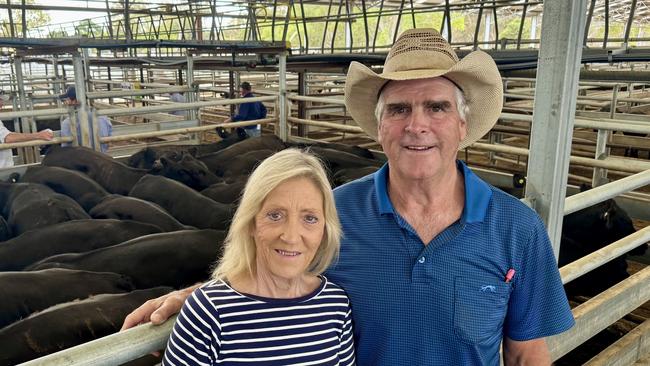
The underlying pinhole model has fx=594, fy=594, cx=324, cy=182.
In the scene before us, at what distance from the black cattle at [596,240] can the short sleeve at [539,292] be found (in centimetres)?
267

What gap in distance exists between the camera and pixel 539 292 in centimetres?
175

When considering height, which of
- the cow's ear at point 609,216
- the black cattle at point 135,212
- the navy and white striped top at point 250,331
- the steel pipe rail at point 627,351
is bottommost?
the steel pipe rail at point 627,351

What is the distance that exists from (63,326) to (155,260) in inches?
41.9

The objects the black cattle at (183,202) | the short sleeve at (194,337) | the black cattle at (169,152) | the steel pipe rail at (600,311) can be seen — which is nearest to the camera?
the short sleeve at (194,337)

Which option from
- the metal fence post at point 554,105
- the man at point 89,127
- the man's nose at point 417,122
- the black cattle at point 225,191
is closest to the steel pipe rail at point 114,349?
the man's nose at point 417,122

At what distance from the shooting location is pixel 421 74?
1.70 meters

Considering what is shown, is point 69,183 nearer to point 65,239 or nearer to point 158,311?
point 65,239

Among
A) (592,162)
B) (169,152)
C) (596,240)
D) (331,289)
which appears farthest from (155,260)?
(592,162)

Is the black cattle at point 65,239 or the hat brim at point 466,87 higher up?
the hat brim at point 466,87

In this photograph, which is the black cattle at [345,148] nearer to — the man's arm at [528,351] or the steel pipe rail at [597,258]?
the steel pipe rail at [597,258]

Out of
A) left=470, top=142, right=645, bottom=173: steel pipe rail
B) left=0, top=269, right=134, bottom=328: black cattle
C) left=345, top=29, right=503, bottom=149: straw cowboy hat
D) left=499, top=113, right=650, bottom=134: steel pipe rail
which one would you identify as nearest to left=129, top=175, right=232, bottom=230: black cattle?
left=0, top=269, right=134, bottom=328: black cattle

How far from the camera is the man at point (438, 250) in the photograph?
1.70m

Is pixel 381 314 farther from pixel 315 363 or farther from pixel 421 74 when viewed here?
pixel 421 74

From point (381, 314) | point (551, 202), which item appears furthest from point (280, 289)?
point (551, 202)
